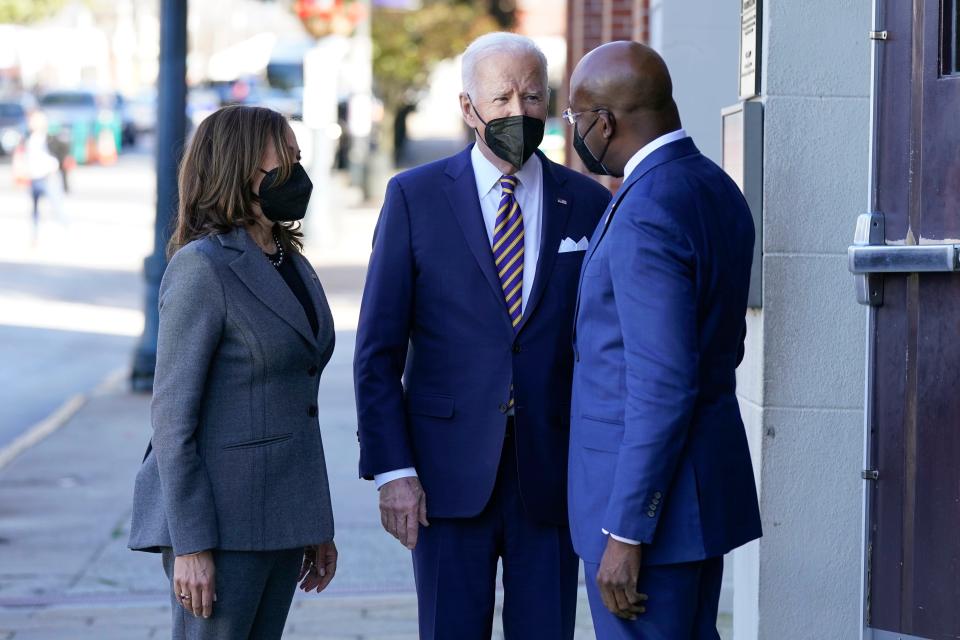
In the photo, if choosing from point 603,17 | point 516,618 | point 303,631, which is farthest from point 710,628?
point 603,17

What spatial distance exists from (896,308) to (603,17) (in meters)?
7.42

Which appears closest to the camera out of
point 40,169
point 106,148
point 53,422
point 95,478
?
point 95,478

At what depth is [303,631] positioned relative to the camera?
5.74 metres

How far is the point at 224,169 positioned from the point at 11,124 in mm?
44754

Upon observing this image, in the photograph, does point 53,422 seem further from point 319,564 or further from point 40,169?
point 40,169

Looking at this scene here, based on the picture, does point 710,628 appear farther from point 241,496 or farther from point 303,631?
point 303,631

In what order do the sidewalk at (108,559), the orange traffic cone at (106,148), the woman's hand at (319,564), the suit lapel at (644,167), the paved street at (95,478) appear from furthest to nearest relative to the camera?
the orange traffic cone at (106,148), the paved street at (95,478), the sidewalk at (108,559), the woman's hand at (319,564), the suit lapel at (644,167)

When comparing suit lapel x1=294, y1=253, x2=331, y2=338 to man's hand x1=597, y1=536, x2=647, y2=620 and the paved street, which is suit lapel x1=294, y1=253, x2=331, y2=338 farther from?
the paved street

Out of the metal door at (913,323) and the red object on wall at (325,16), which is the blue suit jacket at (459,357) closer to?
the metal door at (913,323)

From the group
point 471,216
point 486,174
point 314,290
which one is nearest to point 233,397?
point 314,290

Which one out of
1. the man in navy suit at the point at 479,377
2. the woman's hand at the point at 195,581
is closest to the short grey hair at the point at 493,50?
the man in navy suit at the point at 479,377

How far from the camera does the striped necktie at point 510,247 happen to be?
3.72 m

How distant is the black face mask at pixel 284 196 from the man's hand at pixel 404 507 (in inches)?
29.6

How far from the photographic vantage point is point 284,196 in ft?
11.2
